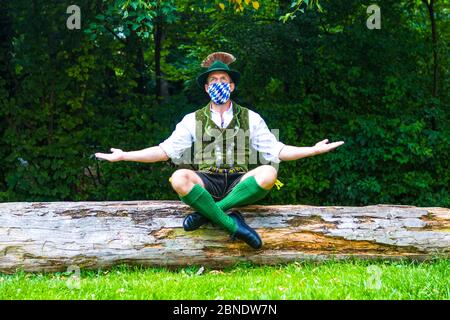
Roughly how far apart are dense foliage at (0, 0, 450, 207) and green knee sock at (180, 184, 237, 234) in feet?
11.9

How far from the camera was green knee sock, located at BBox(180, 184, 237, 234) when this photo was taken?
4.54m

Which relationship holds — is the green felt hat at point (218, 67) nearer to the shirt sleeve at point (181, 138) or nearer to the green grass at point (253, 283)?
the shirt sleeve at point (181, 138)

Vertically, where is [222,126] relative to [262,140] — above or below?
above

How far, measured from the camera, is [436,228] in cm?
509

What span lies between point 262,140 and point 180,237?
1.14 m

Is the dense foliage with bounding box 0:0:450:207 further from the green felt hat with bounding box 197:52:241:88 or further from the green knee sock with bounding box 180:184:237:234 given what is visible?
the green knee sock with bounding box 180:184:237:234

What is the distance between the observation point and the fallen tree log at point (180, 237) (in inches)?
192

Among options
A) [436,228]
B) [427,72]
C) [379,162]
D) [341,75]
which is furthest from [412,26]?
[436,228]

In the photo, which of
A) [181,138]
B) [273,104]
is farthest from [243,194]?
[273,104]

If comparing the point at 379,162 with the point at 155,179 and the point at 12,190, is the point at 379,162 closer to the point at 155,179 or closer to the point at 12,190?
the point at 155,179

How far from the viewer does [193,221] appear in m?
4.80

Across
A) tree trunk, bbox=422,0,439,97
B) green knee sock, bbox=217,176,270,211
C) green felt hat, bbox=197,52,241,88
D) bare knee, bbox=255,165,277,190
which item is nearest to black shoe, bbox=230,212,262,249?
green knee sock, bbox=217,176,270,211

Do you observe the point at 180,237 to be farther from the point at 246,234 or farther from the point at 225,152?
the point at 225,152

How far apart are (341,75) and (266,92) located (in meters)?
1.16
